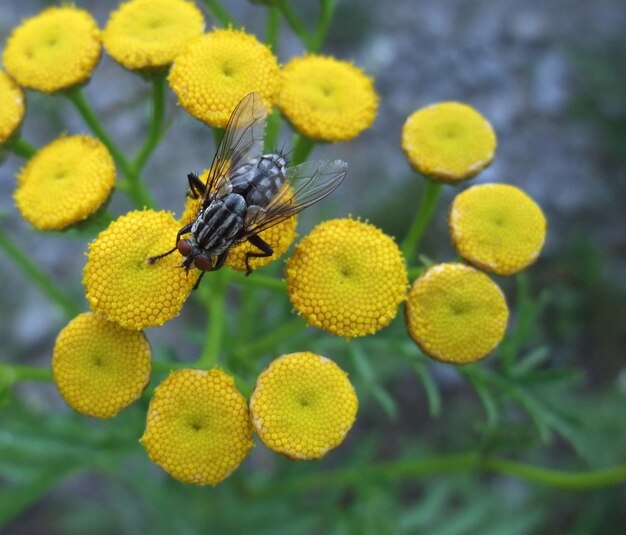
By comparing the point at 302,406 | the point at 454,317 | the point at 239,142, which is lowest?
the point at 454,317

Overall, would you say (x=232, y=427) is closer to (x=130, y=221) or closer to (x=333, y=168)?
(x=130, y=221)

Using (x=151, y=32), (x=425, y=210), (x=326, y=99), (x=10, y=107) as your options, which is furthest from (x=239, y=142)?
(x=10, y=107)

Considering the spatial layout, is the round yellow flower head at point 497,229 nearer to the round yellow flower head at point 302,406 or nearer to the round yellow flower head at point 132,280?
the round yellow flower head at point 302,406

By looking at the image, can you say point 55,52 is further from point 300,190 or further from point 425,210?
point 425,210

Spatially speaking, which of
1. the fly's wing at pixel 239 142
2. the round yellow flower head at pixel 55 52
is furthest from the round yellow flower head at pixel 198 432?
the round yellow flower head at pixel 55 52

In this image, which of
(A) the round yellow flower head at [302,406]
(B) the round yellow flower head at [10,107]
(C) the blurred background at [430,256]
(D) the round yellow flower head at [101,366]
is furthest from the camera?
(C) the blurred background at [430,256]

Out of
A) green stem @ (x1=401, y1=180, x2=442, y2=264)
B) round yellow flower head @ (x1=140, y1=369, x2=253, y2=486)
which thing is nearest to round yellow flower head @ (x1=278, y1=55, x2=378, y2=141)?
green stem @ (x1=401, y1=180, x2=442, y2=264)

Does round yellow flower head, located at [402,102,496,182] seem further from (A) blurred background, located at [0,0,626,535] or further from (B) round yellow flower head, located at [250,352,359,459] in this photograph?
(B) round yellow flower head, located at [250,352,359,459]
